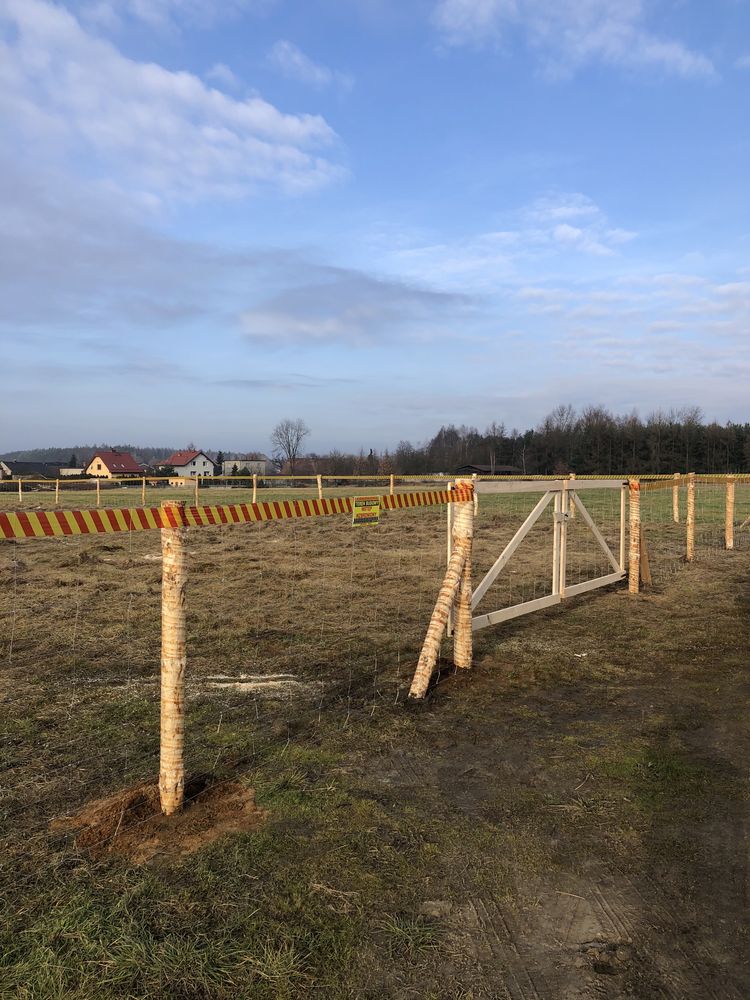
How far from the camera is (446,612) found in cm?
528

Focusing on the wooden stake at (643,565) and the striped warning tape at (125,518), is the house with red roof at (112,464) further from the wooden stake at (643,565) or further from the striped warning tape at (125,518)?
the striped warning tape at (125,518)

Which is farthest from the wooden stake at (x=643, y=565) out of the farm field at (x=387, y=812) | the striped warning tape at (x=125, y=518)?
the striped warning tape at (x=125, y=518)

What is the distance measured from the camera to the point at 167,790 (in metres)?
3.39

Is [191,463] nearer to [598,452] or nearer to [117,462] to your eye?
[117,462]

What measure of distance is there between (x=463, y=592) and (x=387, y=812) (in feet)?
8.61

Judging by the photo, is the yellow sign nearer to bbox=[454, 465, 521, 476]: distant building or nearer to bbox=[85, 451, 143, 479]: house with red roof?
bbox=[454, 465, 521, 476]: distant building

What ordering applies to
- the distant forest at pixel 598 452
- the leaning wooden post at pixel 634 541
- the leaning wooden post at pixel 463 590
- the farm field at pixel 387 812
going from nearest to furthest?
the farm field at pixel 387 812 < the leaning wooden post at pixel 463 590 < the leaning wooden post at pixel 634 541 < the distant forest at pixel 598 452

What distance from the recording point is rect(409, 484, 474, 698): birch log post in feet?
16.6

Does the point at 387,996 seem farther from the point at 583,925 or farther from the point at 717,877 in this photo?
the point at 717,877

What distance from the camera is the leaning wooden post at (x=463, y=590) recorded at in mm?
5590

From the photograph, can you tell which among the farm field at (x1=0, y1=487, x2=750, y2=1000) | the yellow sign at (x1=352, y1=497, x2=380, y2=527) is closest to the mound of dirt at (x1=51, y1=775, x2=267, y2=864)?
the farm field at (x1=0, y1=487, x2=750, y2=1000)

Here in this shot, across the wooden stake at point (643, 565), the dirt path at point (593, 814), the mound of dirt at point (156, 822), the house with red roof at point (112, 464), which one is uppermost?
the house with red roof at point (112, 464)

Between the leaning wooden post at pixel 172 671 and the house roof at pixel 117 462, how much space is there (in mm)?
94882

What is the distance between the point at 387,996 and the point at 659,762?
2.49 metres
